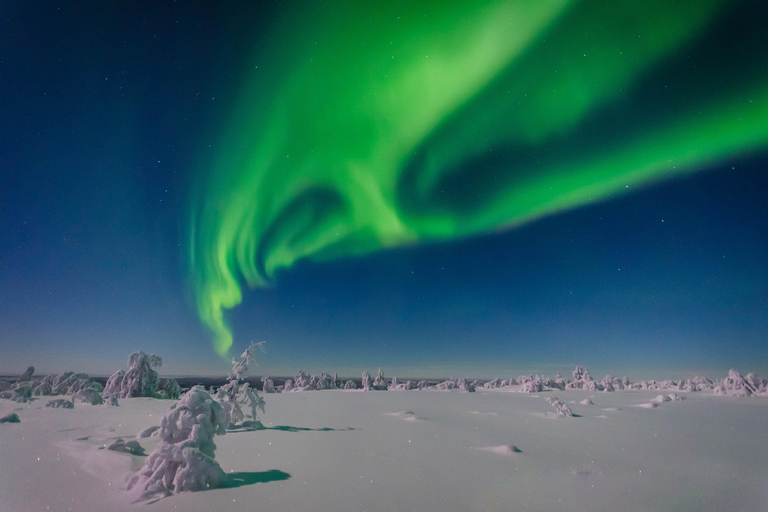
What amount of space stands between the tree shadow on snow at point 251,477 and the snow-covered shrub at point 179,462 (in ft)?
0.85

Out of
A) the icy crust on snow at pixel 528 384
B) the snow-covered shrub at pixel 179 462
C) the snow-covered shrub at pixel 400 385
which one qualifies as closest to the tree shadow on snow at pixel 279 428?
the snow-covered shrub at pixel 179 462

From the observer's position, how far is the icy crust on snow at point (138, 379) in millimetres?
17500

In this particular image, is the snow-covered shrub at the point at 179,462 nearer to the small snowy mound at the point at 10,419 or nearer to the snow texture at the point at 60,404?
the small snowy mound at the point at 10,419

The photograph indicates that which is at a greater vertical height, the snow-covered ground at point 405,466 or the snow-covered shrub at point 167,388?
the snow-covered shrub at point 167,388

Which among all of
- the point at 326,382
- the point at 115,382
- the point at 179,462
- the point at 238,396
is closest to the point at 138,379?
the point at 115,382

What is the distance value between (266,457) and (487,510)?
16.9ft

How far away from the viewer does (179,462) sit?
5871mm

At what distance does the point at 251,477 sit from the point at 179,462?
4.58ft

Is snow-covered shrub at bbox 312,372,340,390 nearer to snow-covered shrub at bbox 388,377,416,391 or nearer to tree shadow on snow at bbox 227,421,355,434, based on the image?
snow-covered shrub at bbox 388,377,416,391

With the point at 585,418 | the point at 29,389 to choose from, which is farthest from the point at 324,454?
the point at 29,389

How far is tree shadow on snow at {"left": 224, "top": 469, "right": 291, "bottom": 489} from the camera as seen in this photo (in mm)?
6125

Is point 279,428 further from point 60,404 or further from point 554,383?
point 554,383

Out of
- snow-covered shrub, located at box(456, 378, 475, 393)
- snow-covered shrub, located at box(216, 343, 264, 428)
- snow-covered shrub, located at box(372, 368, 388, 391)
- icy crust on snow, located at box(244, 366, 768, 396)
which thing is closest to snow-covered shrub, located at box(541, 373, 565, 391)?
icy crust on snow, located at box(244, 366, 768, 396)

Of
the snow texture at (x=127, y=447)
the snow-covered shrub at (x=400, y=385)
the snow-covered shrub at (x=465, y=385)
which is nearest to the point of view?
the snow texture at (x=127, y=447)
